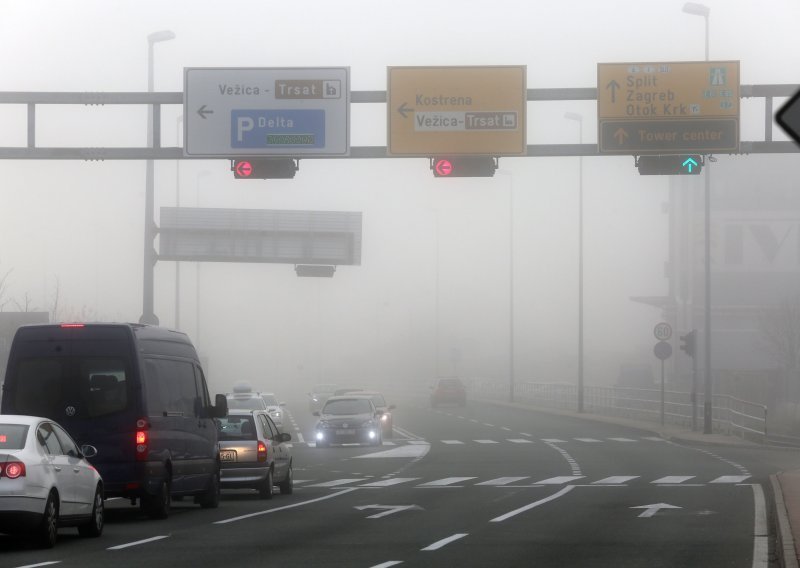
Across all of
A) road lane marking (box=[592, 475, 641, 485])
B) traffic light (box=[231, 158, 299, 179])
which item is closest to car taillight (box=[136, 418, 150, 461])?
traffic light (box=[231, 158, 299, 179])

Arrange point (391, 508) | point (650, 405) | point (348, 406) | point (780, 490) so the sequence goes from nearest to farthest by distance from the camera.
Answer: point (391, 508)
point (780, 490)
point (348, 406)
point (650, 405)

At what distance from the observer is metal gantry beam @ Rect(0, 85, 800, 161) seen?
2408cm

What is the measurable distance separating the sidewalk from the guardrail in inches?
27.6

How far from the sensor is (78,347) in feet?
65.7

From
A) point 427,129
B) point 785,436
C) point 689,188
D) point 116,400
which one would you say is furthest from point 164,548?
point 689,188

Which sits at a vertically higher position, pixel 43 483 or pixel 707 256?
pixel 707 256

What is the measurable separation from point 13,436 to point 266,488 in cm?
908

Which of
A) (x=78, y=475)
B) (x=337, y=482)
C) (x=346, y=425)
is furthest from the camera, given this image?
(x=346, y=425)

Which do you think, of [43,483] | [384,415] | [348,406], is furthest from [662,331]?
[43,483]

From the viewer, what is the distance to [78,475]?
54.7ft

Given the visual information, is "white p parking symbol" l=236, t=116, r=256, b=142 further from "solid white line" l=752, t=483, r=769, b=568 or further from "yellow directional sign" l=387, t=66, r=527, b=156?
"solid white line" l=752, t=483, r=769, b=568

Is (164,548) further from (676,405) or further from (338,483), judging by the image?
(676,405)

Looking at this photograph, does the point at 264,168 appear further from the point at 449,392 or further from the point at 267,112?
the point at 449,392

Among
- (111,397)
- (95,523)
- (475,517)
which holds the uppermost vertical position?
(111,397)
